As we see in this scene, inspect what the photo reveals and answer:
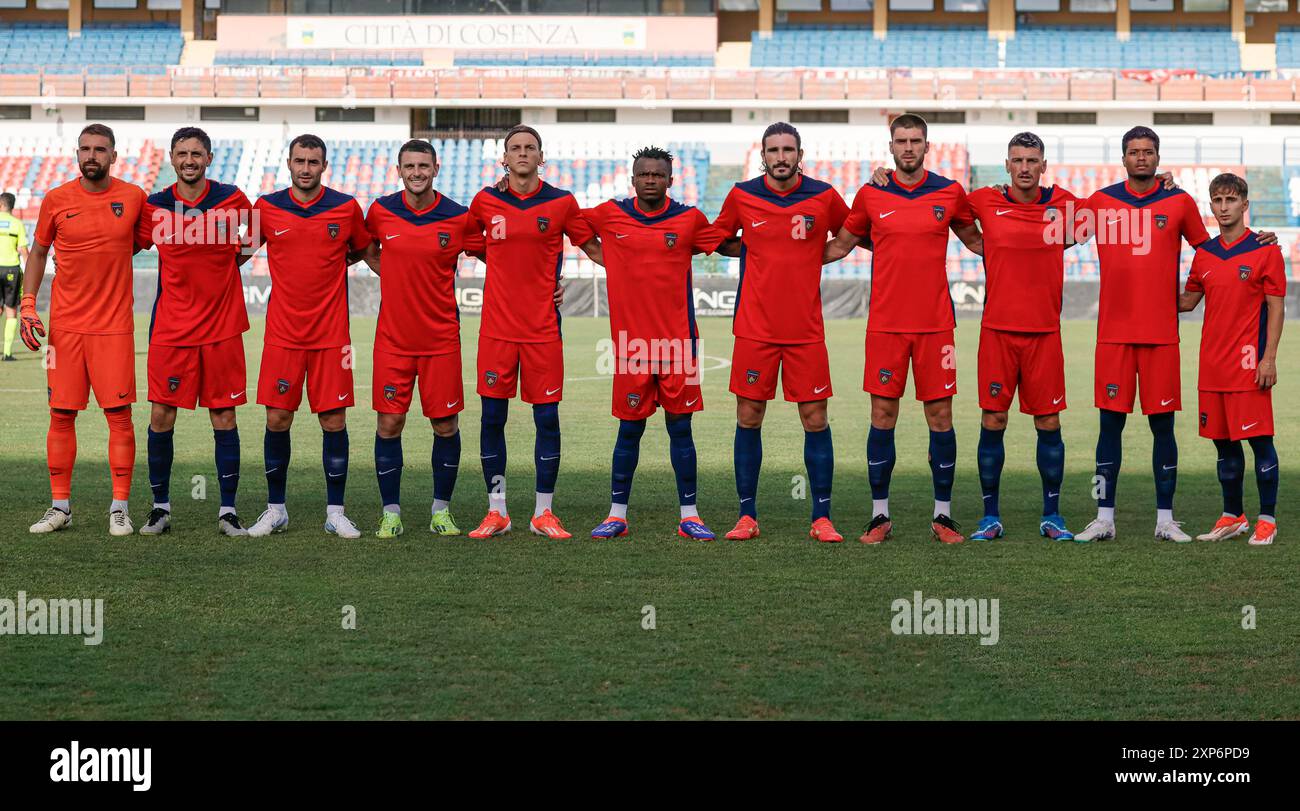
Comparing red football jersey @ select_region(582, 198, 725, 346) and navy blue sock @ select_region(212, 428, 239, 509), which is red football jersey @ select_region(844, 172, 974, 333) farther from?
navy blue sock @ select_region(212, 428, 239, 509)

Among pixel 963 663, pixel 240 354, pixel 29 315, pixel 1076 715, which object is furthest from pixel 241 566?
pixel 1076 715

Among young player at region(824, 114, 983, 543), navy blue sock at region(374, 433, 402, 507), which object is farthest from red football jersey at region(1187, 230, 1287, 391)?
navy blue sock at region(374, 433, 402, 507)

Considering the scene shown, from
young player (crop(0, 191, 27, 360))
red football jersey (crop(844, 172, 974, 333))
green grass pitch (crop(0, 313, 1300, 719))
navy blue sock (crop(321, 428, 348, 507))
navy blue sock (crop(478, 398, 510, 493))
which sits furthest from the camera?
young player (crop(0, 191, 27, 360))

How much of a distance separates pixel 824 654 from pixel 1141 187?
347 centimetres

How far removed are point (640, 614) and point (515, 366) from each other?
81.1 inches

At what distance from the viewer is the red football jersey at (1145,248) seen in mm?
7488

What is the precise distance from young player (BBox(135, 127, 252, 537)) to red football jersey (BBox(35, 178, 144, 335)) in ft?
0.34

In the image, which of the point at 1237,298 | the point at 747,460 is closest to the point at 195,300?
the point at 747,460

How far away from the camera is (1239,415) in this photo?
7.59 metres

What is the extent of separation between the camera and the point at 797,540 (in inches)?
300

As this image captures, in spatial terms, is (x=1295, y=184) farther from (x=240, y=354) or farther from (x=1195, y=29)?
(x=240, y=354)

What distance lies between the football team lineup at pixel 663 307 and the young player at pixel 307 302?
12mm

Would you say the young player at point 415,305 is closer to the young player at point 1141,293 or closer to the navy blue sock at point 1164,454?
the young player at point 1141,293

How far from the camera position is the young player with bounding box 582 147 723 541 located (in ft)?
24.7
